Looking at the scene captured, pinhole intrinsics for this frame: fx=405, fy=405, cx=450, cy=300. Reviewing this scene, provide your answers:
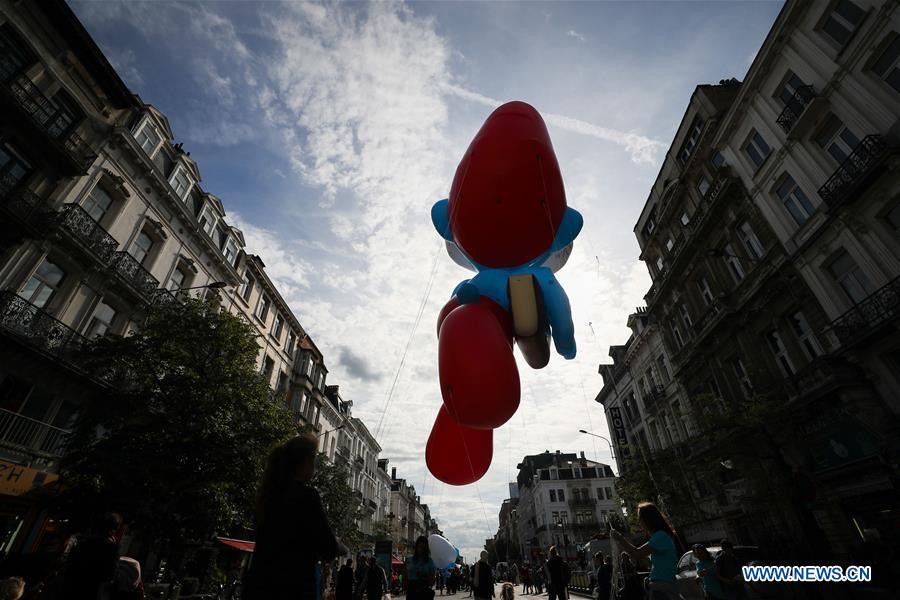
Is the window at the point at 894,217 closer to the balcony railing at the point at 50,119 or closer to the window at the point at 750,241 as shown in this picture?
the window at the point at 750,241

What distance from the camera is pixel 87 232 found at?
1345 centimetres

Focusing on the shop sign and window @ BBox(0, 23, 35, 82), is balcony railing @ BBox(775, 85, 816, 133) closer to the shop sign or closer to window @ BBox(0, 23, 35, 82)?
window @ BBox(0, 23, 35, 82)

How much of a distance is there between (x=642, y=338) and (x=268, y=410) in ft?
82.0

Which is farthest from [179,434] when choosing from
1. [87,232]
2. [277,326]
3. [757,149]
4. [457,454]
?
[757,149]

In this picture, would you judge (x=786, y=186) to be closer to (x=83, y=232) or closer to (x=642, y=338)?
(x=642, y=338)

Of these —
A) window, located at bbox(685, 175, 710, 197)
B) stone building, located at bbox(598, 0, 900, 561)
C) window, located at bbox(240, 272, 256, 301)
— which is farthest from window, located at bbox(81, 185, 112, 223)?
window, located at bbox(685, 175, 710, 197)

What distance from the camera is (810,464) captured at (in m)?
13.9

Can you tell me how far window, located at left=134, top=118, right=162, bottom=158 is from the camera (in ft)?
52.9

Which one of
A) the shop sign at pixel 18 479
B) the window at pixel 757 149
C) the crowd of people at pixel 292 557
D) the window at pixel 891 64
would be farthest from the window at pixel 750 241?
the shop sign at pixel 18 479

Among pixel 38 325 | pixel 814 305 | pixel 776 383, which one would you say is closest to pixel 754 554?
pixel 776 383

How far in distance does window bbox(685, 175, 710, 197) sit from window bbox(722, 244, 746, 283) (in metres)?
3.54

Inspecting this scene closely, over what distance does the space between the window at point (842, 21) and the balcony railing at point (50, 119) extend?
2479 centimetres

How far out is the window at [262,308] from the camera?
24.6 m

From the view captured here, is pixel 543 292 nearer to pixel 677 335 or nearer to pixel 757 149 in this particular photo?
pixel 757 149
